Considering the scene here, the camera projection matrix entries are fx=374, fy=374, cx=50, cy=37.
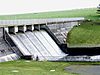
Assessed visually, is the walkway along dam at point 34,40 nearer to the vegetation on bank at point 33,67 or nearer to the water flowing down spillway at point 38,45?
the water flowing down spillway at point 38,45

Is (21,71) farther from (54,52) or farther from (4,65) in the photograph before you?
(54,52)

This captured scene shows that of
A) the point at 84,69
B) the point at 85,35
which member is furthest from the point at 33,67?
the point at 85,35

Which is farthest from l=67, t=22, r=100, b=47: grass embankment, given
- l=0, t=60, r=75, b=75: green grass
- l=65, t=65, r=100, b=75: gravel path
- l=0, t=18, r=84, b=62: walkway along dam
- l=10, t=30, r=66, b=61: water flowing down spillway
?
l=65, t=65, r=100, b=75: gravel path

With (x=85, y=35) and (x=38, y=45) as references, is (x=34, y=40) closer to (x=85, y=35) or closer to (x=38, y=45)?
(x=38, y=45)

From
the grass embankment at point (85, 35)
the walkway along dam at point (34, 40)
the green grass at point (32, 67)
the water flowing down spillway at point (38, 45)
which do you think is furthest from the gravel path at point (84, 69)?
the grass embankment at point (85, 35)

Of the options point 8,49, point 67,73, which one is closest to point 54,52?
point 8,49

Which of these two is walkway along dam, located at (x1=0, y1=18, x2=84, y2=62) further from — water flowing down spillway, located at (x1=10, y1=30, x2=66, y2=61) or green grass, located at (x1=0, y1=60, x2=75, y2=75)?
green grass, located at (x1=0, y1=60, x2=75, y2=75)
